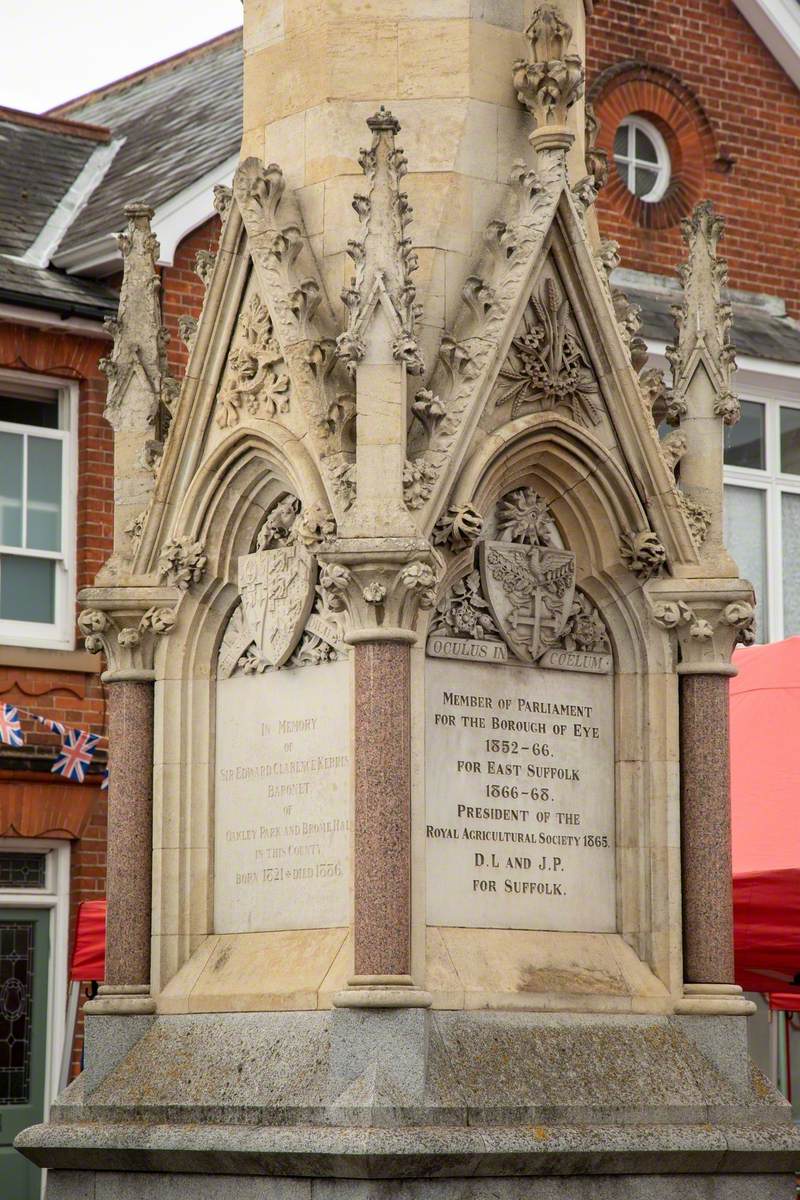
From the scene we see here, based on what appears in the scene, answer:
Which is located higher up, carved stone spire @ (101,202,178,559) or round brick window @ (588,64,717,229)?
round brick window @ (588,64,717,229)

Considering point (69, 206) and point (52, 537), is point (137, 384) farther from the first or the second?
point (69, 206)

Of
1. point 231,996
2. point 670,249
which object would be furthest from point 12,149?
point 231,996

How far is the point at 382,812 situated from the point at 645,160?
13.9m

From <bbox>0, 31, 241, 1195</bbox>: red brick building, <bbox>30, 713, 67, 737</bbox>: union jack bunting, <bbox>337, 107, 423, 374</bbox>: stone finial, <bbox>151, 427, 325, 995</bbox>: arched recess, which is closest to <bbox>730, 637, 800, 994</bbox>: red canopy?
<bbox>151, 427, 325, 995</bbox>: arched recess

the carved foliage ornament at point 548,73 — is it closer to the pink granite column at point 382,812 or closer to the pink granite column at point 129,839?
the pink granite column at point 382,812

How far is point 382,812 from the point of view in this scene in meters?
Answer: 9.54

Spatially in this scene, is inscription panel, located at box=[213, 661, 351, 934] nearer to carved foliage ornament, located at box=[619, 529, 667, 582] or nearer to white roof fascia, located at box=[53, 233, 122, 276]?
carved foliage ornament, located at box=[619, 529, 667, 582]

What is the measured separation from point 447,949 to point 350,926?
430 mm

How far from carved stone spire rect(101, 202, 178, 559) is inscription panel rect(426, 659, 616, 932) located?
1.82 m

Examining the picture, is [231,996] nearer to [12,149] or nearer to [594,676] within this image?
[594,676]

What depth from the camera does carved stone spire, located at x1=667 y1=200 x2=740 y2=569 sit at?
1095 centimetres

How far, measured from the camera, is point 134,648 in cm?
1081

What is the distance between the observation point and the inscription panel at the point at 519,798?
10031 millimetres

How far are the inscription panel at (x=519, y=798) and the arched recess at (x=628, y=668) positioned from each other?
0.27ft
